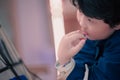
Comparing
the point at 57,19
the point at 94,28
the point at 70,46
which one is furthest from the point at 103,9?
the point at 57,19

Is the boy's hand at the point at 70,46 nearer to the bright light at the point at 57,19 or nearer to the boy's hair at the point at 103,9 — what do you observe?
the boy's hair at the point at 103,9

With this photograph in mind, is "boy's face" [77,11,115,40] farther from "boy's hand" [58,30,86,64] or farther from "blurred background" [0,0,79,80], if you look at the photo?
"blurred background" [0,0,79,80]

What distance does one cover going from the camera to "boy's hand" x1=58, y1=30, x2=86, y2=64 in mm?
729

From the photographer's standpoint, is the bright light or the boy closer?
the boy

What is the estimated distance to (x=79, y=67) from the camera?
716 millimetres

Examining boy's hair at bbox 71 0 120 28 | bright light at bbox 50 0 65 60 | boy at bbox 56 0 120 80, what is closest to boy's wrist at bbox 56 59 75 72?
boy at bbox 56 0 120 80

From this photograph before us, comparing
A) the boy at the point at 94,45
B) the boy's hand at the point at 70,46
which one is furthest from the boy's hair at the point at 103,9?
the boy's hand at the point at 70,46

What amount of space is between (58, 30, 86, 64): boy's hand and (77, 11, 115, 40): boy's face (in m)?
0.05

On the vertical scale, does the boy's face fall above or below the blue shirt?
above

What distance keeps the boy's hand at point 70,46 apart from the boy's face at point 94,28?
46mm

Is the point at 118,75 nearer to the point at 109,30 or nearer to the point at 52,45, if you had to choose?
the point at 109,30

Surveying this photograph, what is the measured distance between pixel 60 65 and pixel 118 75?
170 millimetres

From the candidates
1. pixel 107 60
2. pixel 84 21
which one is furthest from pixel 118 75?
pixel 84 21

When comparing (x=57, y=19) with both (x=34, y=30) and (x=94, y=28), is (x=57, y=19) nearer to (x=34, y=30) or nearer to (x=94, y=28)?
(x=34, y=30)
